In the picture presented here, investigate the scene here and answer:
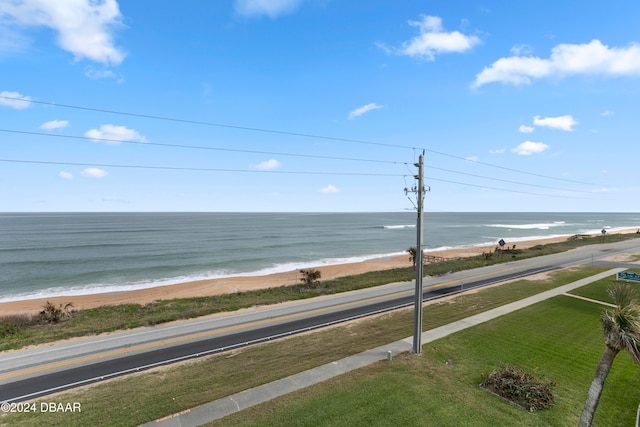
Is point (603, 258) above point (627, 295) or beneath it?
beneath

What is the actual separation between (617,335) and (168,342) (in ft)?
68.1

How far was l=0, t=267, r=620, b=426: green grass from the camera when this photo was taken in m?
11.3

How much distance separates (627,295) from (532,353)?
27.6 ft

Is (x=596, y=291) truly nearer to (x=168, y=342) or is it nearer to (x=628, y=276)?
(x=628, y=276)

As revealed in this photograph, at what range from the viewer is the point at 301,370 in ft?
46.7

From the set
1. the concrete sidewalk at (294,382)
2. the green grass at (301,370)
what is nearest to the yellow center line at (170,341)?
the green grass at (301,370)

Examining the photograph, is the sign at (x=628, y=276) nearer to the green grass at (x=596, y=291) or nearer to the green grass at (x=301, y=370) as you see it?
the green grass at (x=596, y=291)

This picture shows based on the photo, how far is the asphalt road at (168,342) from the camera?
47.6 ft

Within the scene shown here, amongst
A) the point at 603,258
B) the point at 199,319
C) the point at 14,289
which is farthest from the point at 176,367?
the point at 603,258

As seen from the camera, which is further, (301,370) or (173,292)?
(173,292)

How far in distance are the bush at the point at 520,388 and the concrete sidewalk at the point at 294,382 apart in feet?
14.9

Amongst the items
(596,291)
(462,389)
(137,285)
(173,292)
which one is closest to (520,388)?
(462,389)

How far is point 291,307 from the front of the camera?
25641mm

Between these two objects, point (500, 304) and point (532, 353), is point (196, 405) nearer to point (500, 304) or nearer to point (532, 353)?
point (532, 353)
